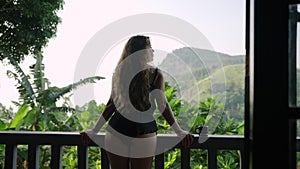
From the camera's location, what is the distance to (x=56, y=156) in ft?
7.02

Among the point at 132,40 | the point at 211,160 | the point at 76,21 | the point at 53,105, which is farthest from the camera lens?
the point at 76,21

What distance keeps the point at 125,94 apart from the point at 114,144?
0.27 meters

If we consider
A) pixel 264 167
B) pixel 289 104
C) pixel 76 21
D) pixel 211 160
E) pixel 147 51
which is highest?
pixel 76 21

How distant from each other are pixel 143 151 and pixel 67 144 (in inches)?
20.7

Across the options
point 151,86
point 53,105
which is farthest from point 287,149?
point 53,105

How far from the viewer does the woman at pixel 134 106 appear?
71.7 inches

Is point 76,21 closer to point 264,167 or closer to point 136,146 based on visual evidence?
point 136,146

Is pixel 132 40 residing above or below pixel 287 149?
above

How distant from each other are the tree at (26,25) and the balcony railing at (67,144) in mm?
3555

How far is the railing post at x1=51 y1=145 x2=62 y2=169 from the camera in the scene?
212 cm

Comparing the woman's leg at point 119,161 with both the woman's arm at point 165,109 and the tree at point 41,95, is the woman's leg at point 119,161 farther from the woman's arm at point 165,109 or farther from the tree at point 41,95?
the tree at point 41,95

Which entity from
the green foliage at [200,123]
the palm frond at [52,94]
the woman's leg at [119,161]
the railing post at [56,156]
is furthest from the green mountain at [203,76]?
the woman's leg at [119,161]

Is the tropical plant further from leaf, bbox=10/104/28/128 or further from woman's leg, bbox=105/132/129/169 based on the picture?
woman's leg, bbox=105/132/129/169

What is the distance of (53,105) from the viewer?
480 cm
